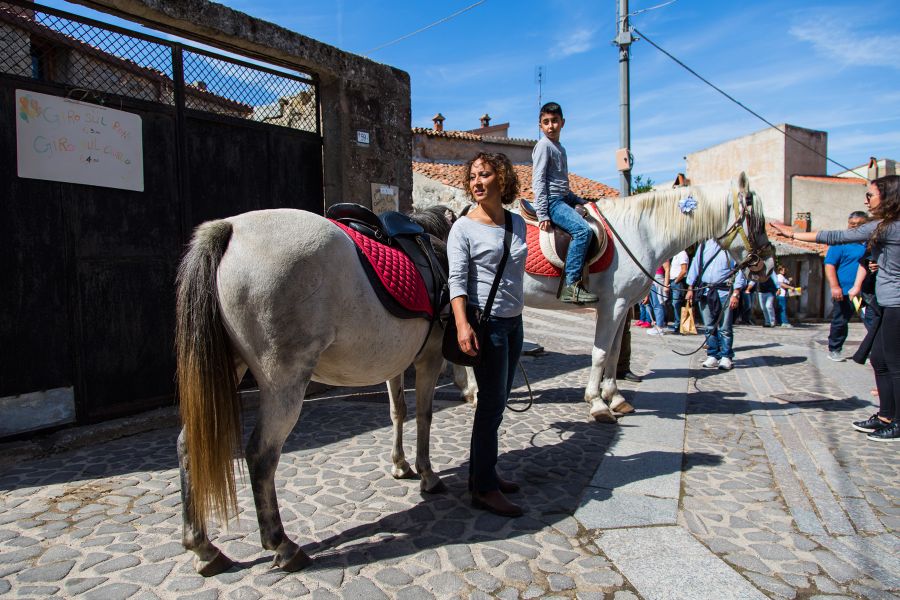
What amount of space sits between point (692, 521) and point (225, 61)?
18.2 ft

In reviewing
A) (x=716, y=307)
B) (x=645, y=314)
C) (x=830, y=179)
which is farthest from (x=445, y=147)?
(x=830, y=179)

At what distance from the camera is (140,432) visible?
4.75 m

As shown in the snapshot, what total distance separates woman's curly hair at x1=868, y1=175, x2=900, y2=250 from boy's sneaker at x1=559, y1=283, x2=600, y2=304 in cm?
230

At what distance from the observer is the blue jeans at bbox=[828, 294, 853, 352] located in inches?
342

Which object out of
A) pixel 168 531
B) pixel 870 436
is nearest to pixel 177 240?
pixel 168 531

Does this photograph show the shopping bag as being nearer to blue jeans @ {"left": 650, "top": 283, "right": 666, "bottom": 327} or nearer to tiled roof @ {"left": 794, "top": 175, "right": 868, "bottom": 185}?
blue jeans @ {"left": 650, "top": 283, "right": 666, "bottom": 327}

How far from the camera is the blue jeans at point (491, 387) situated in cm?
307

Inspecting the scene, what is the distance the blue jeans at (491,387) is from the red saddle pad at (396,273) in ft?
1.30

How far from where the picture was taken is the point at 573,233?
16.2 ft

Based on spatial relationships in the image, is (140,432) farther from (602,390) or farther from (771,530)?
(771,530)

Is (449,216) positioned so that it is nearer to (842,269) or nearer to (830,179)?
(842,269)

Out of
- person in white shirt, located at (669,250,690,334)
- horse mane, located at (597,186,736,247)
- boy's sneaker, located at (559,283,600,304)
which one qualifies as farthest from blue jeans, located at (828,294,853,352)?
boy's sneaker, located at (559,283,600,304)

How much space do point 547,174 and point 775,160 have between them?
26275 mm

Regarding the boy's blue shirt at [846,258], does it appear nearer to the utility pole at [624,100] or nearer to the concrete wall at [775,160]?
the utility pole at [624,100]
